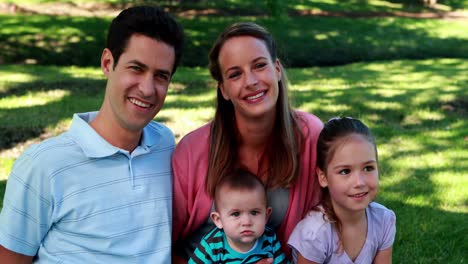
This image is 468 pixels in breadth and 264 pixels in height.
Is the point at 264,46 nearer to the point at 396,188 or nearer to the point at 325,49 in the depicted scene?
the point at 396,188

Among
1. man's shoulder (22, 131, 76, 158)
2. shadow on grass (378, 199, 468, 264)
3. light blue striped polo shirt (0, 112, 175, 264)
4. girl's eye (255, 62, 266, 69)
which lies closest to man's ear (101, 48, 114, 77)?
light blue striped polo shirt (0, 112, 175, 264)

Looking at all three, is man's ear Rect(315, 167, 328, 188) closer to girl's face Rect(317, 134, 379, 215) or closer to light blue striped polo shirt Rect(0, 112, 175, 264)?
girl's face Rect(317, 134, 379, 215)

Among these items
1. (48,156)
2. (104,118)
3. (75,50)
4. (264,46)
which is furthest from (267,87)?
(75,50)

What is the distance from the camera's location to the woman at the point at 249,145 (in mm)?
3023

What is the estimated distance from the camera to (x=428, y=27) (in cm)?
1672

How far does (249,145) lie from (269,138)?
11 cm

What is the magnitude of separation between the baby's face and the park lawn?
2.54 ft

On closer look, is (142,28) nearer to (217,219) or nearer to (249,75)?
(249,75)

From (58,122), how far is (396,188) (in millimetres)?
3764

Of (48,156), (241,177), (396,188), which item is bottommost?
(396,188)

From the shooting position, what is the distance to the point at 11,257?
2711 millimetres

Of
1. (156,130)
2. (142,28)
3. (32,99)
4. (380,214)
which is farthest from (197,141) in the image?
(32,99)

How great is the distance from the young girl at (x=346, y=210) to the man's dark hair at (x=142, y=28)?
33.6 inches

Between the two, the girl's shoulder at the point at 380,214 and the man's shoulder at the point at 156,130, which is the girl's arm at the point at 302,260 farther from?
the man's shoulder at the point at 156,130
